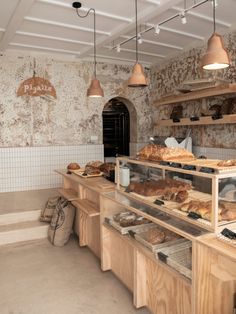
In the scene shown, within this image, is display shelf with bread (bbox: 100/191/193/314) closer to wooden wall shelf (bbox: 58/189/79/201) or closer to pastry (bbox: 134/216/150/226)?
pastry (bbox: 134/216/150/226)

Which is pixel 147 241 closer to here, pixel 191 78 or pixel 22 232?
pixel 22 232

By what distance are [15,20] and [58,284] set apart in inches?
133

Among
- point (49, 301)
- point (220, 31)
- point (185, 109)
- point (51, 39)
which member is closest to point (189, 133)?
point (185, 109)

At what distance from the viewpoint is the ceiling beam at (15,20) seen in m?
3.30

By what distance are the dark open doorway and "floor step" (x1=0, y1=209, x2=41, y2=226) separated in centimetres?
317

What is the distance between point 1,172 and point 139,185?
388 cm

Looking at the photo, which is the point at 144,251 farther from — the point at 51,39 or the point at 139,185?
the point at 51,39

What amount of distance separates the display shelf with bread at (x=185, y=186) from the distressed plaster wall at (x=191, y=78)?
2524 millimetres

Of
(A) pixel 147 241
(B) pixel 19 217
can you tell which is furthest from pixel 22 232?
(A) pixel 147 241

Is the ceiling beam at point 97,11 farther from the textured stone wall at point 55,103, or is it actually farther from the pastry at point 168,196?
the pastry at point 168,196

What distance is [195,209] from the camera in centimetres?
191

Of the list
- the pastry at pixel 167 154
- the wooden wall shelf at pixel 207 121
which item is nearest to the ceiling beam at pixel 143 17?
the wooden wall shelf at pixel 207 121

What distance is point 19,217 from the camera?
4.29 m

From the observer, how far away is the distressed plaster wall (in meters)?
4.65
